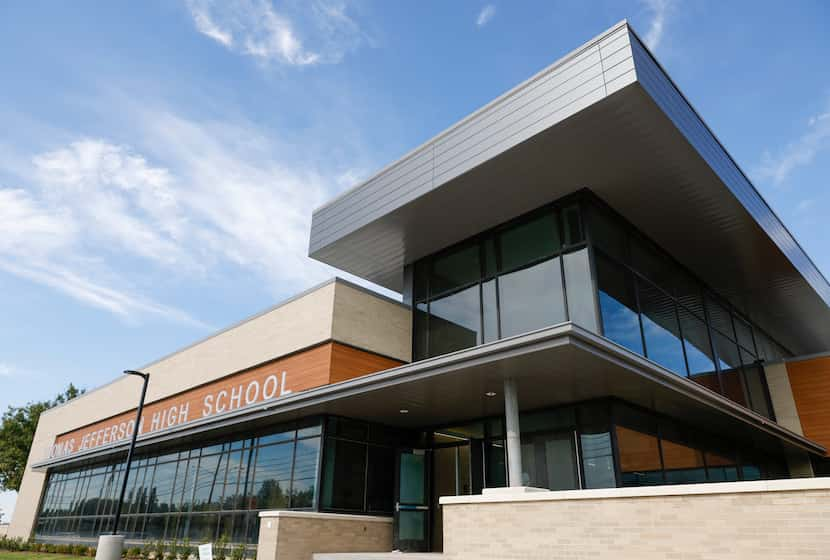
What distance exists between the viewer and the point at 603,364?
456 inches

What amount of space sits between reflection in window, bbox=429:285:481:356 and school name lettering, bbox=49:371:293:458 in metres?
4.46

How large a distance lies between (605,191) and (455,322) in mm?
5309

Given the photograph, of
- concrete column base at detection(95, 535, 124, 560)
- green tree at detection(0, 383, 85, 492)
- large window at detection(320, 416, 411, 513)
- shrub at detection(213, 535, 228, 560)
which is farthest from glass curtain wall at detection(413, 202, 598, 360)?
green tree at detection(0, 383, 85, 492)

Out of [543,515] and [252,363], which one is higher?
[252,363]

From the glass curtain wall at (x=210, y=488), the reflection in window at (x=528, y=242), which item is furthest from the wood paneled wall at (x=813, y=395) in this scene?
the glass curtain wall at (x=210, y=488)

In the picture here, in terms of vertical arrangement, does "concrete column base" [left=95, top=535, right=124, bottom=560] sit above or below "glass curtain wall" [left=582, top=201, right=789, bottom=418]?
below

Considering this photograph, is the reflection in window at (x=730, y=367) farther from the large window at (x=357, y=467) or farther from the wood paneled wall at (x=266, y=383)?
the large window at (x=357, y=467)

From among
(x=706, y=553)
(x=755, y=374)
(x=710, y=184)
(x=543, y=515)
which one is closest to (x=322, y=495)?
(x=543, y=515)

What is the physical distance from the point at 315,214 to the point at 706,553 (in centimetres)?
1457

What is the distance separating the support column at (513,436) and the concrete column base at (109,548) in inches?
389

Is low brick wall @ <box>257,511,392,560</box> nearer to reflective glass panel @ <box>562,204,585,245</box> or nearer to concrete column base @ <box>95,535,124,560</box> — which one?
concrete column base @ <box>95,535,124,560</box>

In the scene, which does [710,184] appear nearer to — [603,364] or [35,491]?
[603,364]

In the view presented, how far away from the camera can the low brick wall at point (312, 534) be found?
1354 cm

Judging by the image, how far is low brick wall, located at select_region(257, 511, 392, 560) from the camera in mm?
13539
